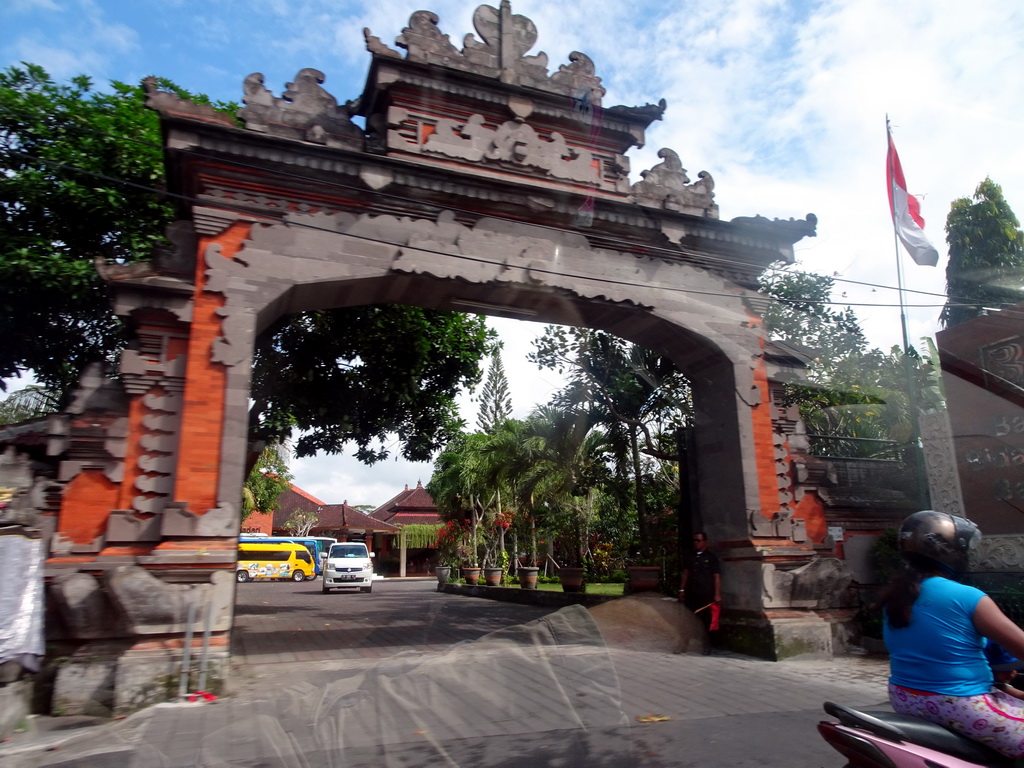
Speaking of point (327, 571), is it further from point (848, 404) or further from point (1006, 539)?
point (1006, 539)

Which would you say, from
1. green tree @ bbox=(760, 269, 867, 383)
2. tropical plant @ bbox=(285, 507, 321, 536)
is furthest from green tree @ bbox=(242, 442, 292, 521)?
green tree @ bbox=(760, 269, 867, 383)

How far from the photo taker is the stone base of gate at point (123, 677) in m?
6.08

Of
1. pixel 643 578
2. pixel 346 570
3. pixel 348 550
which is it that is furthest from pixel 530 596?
pixel 348 550

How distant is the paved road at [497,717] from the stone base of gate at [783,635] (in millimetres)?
920

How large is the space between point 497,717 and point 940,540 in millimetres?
2289

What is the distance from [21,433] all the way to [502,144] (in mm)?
6064

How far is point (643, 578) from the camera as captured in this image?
39.5ft

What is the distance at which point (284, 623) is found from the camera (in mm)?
13555

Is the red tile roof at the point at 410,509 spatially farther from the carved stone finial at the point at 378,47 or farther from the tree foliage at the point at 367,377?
the carved stone finial at the point at 378,47

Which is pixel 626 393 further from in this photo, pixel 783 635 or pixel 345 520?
pixel 345 520

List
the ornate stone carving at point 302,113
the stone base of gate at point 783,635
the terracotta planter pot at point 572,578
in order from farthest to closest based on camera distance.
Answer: the terracotta planter pot at point 572,578 → the stone base of gate at point 783,635 → the ornate stone carving at point 302,113

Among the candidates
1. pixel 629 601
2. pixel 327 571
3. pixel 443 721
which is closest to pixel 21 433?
pixel 443 721

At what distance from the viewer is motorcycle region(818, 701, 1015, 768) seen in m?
2.59

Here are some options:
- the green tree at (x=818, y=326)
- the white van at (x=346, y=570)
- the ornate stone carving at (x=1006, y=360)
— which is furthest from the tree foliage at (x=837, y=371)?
the white van at (x=346, y=570)
